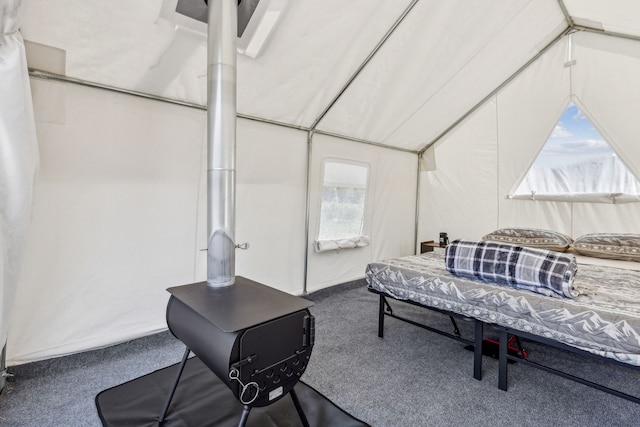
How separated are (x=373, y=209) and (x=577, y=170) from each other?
241 centimetres

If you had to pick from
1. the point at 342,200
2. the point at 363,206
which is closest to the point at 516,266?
the point at 342,200

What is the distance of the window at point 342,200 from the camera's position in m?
3.69

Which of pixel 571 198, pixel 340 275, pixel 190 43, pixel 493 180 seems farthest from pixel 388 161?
pixel 190 43

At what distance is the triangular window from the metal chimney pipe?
380 centimetres

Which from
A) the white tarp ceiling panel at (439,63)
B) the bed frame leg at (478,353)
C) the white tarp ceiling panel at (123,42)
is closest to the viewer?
the white tarp ceiling panel at (123,42)

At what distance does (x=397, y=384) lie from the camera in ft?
6.69

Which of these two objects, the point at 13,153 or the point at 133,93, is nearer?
the point at 13,153

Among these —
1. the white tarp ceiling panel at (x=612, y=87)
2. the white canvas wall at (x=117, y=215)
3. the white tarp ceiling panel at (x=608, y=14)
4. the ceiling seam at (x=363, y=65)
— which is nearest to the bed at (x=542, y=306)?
the white tarp ceiling panel at (x=612, y=87)

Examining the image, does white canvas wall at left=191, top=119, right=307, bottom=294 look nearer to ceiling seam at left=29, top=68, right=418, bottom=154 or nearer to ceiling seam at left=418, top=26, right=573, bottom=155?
ceiling seam at left=29, top=68, right=418, bottom=154

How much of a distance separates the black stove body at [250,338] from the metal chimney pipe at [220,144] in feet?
0.81

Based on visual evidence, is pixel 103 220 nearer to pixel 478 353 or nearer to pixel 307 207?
pixel 307 207

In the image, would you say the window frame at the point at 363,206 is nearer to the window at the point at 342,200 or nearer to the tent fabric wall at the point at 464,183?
the window at the point at 342,200

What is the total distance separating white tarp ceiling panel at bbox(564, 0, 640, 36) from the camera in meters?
2.55

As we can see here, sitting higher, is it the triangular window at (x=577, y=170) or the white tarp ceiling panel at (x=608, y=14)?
the white tarp ceiling panel at (x=608, y=14)
